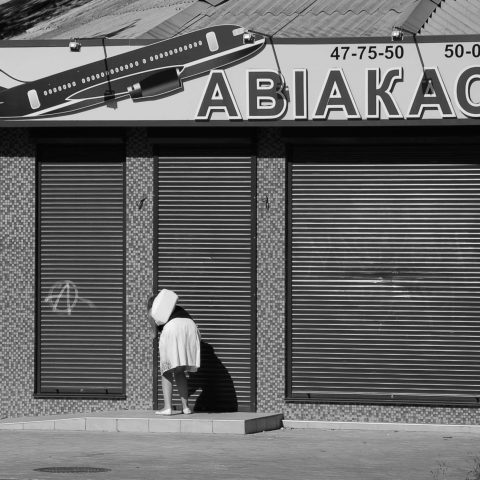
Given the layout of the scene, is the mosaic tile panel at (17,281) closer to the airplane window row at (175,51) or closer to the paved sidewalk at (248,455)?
the paved sidewalk at (248,455)

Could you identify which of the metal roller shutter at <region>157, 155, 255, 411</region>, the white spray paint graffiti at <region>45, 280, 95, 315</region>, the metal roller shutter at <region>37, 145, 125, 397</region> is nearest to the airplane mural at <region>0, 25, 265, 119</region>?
the metal roller shutter at <region>37, 145, 125, 397</region>

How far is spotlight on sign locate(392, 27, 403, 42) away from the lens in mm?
16078

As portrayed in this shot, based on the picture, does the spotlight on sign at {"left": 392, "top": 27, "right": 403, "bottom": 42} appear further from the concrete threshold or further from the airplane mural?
the concrete threshold

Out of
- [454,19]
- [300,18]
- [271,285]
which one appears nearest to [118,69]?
[300,18]

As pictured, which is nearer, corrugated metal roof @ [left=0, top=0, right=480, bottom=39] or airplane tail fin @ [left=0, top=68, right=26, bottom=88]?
airplane tail fin @ [left=0, top=68, right=26, bottom=88]

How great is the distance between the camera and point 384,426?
16.4 m

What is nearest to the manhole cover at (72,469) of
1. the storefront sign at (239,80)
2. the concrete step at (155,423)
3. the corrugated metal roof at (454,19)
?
the concrete step at (155,423)

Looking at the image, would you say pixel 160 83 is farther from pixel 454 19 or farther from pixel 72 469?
pixel 72 469

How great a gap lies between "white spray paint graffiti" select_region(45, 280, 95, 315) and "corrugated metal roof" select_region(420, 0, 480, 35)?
537cm

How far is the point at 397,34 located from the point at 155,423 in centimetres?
535

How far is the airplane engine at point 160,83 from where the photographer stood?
16625 millimetres

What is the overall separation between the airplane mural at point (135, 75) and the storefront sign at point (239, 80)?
1cm

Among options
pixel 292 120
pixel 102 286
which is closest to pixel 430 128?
pixel 292 120

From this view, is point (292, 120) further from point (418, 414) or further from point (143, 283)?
point (418, 414)
